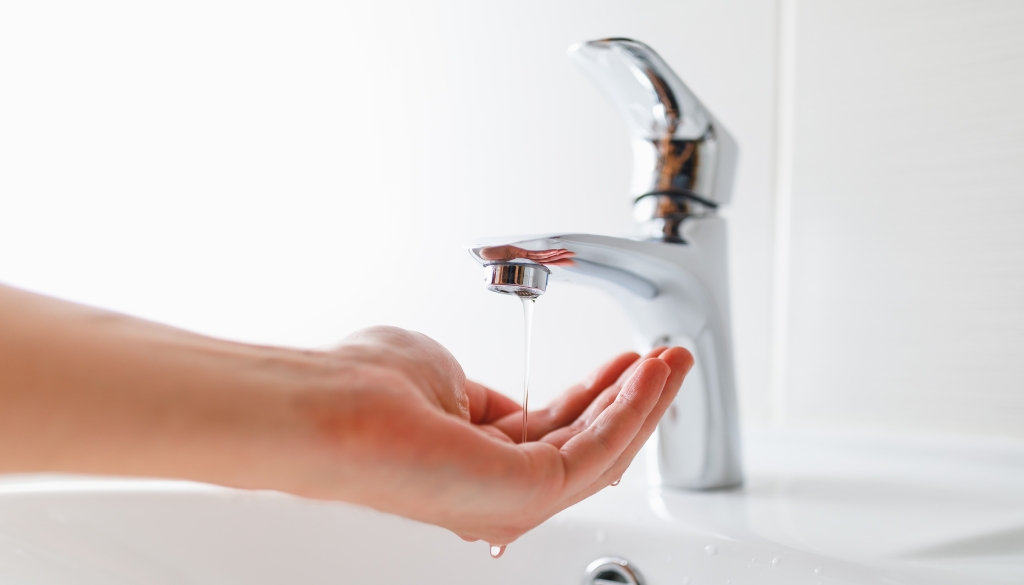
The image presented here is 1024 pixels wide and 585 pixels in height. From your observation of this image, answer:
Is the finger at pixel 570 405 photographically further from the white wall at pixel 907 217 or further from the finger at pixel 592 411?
the white wall at pixel 907 217

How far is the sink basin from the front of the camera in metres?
0.39

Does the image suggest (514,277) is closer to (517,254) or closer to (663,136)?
(517,254)

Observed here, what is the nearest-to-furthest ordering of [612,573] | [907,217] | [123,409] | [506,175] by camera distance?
[123,409], [612,573], [907,217], [506,175]

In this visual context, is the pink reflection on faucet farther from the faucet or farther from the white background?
the white background

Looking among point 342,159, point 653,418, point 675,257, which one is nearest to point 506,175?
point 342,159

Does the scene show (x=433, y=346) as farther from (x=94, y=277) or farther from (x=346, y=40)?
(x=94, y=277)

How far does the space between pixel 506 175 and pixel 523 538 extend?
38 cm

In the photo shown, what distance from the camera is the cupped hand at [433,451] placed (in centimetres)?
27

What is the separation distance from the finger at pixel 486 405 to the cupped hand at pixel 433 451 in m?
0.11

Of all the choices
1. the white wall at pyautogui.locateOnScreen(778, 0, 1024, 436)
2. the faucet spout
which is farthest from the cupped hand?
the white wall at pyautogui.locateOnScreen(778, 0, 1024, 436)

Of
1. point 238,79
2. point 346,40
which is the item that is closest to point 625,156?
point 346,40

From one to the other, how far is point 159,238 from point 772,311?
0.66 meters

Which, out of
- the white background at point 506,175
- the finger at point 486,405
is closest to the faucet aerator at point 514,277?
the finger at point 486,405

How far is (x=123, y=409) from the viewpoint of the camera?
0.26 metres
